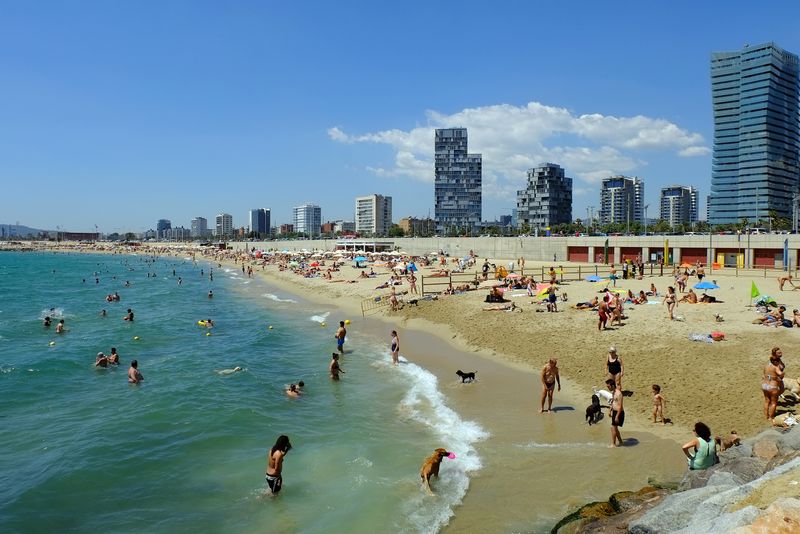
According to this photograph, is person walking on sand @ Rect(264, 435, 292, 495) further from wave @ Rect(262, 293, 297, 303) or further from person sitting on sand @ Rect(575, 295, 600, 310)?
wave @ Rect(262, 293, 297, 303)

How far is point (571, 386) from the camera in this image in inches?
585

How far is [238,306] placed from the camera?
1502 inches

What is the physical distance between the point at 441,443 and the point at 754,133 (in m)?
145

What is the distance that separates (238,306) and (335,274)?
1877cm

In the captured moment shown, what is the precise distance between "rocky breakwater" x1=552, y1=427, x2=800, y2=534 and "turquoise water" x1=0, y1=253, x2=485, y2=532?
2.83 metres

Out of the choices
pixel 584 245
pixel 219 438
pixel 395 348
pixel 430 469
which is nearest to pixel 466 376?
pixel 395 348

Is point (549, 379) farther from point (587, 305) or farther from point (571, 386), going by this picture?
point (587, 305)

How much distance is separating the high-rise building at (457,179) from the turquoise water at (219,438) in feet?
494

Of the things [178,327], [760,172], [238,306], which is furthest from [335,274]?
[760,172]

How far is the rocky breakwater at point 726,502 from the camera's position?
4.95 meters

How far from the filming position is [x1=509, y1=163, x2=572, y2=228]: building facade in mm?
156125

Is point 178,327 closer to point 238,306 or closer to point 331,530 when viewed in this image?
point 238,306

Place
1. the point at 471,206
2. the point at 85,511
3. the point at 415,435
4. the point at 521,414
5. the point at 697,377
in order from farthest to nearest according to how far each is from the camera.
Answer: the point at 471,206 < the point at 697,377 < the point at 521,414 < the point at 415,435 < the point at 85,511

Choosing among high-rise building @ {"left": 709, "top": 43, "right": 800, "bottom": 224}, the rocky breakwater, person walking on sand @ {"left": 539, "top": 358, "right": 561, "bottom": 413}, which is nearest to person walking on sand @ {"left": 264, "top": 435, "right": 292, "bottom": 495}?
the rocky breakwater
